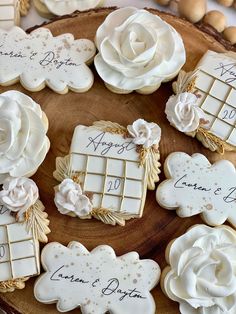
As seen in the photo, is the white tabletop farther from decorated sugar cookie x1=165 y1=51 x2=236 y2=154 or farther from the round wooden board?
decorated sugar cookie x1=165 y1=51 x2=236 y2=154

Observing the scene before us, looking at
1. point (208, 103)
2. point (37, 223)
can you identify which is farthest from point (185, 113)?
point (37, 223)

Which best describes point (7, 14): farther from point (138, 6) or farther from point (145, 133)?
point (145, 133)

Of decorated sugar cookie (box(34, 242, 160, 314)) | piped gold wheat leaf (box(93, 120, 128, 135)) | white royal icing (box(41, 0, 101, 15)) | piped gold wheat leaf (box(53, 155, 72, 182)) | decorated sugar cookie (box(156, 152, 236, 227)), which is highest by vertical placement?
white royal icing (box(41, 0, 101, 15))

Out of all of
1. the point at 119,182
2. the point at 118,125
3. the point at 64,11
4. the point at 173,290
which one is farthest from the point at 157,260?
the point at 64,11

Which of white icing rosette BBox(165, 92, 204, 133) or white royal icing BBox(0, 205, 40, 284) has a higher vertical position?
white icing rosette BBox(165, 92, 204, 133)

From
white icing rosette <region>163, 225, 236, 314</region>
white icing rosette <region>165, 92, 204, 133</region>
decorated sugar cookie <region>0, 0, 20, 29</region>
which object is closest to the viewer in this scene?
white icing rosette <region>163, 225, 236, 314</region>

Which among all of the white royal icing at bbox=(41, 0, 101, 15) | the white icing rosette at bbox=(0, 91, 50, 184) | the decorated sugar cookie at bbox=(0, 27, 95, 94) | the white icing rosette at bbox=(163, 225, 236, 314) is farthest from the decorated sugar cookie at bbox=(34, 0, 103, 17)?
the white icing rosette at bbox=(163, 225, 236, 314)

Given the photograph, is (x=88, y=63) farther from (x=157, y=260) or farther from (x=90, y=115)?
(x=157, y=260)

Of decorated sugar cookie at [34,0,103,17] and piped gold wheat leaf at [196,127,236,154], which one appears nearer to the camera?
piped gold wheat leaf at [196,127,236,154]
